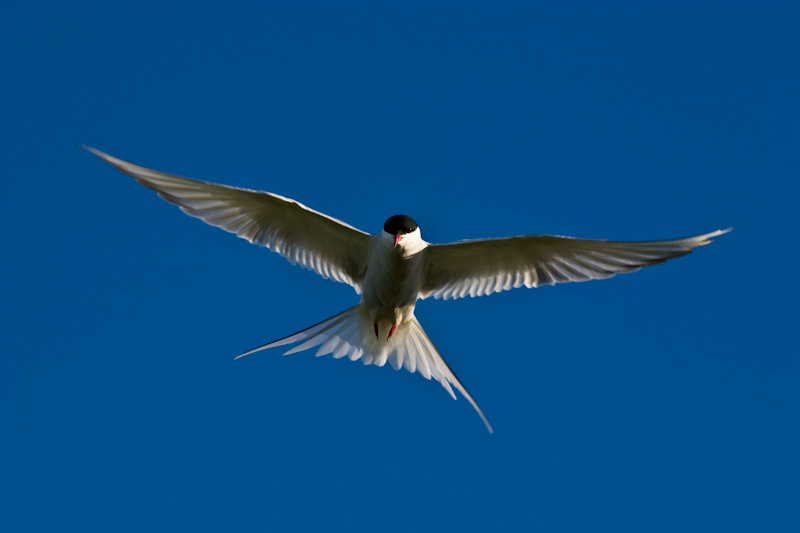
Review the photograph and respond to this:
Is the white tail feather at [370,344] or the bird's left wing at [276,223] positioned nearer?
the bird's left wing at [276,223]

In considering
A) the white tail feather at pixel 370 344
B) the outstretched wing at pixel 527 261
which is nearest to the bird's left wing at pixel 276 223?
the white tail feather at pixel 370 344

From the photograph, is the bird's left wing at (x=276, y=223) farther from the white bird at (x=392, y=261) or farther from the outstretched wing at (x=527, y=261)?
the outstretched wing at (x=527, y=261)

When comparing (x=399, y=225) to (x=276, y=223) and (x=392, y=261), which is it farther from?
(x=276, y=223)

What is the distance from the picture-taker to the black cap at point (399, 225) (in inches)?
262

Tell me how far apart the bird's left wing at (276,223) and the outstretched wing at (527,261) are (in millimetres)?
771

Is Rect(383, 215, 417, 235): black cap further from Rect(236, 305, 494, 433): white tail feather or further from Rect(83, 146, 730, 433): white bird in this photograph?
Rect(236, 305, 494, 433): white tail feather

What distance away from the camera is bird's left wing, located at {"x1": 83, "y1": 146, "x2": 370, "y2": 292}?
20.8 feet

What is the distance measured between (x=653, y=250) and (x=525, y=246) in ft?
3.88

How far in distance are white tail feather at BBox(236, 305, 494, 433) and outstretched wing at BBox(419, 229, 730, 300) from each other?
534mm

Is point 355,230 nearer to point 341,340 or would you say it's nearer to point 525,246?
point 341,340

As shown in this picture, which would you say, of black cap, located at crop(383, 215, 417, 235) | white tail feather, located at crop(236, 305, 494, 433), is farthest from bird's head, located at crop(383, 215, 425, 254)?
white tail feather, located at crop(236, 305, 494, 433)

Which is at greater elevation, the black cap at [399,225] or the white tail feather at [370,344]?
the black cap at [399,225]

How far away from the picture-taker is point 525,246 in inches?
282

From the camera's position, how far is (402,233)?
665cm
